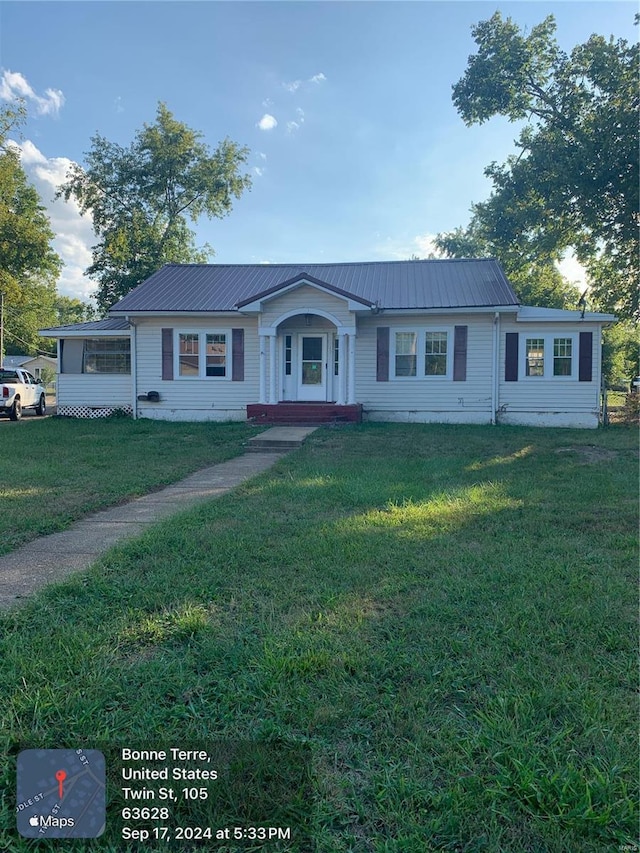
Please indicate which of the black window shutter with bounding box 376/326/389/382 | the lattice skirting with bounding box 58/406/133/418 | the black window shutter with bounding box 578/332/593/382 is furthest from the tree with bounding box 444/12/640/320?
the lattice skirting with bounding box 58/406/133/418

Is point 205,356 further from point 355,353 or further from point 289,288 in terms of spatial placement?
point 355,353

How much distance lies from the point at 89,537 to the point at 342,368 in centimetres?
1024

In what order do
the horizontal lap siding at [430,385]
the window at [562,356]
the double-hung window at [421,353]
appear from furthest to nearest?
the double-hung window at [421,353] → the horizontal lap siding at [430,385] → the window at [562,356]

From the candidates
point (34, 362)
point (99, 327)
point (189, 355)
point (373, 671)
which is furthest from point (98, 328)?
point (34, 362)

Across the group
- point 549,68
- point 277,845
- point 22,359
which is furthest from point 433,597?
point 22,359

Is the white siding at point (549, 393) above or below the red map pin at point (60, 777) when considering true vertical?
above

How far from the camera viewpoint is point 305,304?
14102mm

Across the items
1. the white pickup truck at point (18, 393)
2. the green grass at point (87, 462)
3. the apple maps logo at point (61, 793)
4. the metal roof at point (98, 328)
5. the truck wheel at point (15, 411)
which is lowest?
the apple maps logo at point (61, 793)

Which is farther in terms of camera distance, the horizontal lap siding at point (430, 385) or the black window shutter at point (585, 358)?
the horizontal lap siding at point (430, 385)

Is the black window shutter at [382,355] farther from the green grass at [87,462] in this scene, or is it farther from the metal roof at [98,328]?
the metal roof at [98,328]

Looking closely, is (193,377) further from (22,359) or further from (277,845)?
(22,359)

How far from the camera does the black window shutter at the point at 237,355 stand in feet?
49.8

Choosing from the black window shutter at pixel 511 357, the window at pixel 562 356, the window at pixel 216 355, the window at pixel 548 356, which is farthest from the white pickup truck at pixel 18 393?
the window at pixel 562 356

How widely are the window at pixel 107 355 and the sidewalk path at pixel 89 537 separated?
10.3 meters
